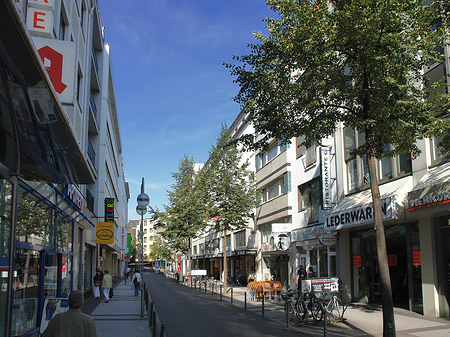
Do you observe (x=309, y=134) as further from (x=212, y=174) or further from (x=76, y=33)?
(x=212, y=174)

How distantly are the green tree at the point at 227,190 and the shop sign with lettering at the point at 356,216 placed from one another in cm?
1122

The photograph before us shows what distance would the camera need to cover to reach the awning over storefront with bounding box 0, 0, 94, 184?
160 inches

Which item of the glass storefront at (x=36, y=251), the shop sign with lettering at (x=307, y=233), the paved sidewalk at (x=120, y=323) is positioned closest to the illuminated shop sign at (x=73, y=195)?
the glass storefront at (x=36, y=251)

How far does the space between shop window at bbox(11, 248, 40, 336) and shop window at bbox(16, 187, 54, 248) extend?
0.35m

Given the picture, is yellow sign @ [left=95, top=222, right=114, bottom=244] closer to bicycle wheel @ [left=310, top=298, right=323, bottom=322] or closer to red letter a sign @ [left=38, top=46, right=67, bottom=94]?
bicycle wheel @ [left=310, top=298, right=323, bottom=322]

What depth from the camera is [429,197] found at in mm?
12695

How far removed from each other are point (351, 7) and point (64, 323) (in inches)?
335

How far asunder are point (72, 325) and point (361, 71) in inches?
328

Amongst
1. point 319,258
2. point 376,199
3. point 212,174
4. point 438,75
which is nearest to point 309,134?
point 376,199

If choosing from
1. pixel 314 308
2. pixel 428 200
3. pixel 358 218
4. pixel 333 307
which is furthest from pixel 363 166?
pixel 314 308

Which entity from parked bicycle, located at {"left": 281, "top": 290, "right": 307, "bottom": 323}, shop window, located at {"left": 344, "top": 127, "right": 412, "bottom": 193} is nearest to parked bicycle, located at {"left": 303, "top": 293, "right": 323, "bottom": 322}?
parked bicycle, located at {"left": 281, "top": 290, "right": 307, "bottom": 323}

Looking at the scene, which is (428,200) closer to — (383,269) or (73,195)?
(383,269)

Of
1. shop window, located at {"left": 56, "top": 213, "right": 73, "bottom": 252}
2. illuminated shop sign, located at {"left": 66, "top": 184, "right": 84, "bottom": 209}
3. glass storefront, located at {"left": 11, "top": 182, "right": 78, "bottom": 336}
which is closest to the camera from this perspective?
glass storefront, located at {"left": 11, "top": 182, "right": 78, "bottom": 336}

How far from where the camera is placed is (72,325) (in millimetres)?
4988
